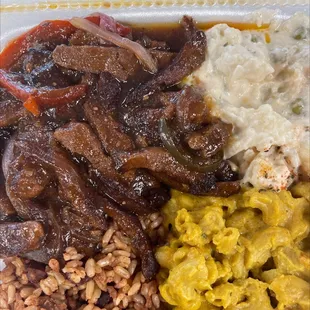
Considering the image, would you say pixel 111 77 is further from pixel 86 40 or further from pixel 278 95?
pixel 278 95

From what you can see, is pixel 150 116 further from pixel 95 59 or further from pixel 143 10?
pixel 143 10

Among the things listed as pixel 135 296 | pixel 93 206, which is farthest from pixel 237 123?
pixel 135 296

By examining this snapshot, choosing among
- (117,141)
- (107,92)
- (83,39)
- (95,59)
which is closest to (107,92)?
(107,92)

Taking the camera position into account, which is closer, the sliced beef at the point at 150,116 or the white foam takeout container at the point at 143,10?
the sliced beef at the point at 150,116

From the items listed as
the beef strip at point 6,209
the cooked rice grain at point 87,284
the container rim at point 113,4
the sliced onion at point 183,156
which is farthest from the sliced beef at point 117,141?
the container rim at point 113,4

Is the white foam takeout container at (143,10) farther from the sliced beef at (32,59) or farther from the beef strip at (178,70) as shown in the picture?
the beef strip at (178,70)
